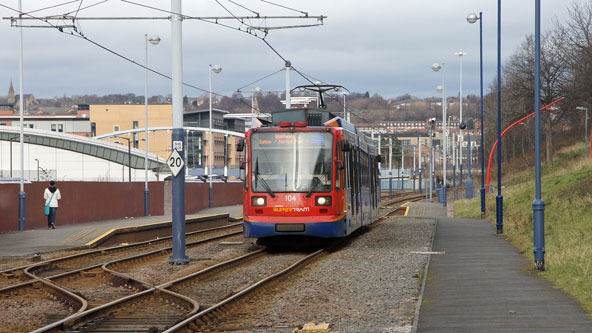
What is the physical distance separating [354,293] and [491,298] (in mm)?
2332

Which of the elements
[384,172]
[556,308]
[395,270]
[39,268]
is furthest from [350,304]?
[384,172]

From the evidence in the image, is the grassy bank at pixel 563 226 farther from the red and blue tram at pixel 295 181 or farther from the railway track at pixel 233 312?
the red and blue tram at pixel 295 181

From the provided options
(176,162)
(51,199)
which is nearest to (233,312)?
(176,162)

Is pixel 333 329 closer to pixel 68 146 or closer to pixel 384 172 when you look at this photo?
pixel 68 146

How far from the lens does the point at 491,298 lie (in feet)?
38.5

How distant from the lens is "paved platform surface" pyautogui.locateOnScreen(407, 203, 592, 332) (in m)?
9.59

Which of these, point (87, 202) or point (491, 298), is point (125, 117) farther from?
point (491, 298)

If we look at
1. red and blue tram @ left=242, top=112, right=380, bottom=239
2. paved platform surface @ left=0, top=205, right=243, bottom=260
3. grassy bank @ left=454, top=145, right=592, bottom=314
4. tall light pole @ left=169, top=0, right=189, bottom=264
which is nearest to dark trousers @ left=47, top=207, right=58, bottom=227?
paved platform surface @ left=0, top=205, right=243, bottom=260

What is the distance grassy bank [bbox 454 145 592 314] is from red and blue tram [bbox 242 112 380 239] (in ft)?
15.1

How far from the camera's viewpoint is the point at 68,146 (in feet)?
326

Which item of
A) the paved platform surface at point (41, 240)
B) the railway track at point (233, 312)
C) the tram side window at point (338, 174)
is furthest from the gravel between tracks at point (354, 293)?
the paved platform surface at point (41, 240)

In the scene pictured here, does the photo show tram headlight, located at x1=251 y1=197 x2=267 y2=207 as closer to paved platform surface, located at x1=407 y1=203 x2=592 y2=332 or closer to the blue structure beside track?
the blue structure beside track

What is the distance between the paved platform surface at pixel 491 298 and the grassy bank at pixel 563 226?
12.9 inches

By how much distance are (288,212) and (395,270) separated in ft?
14.2
